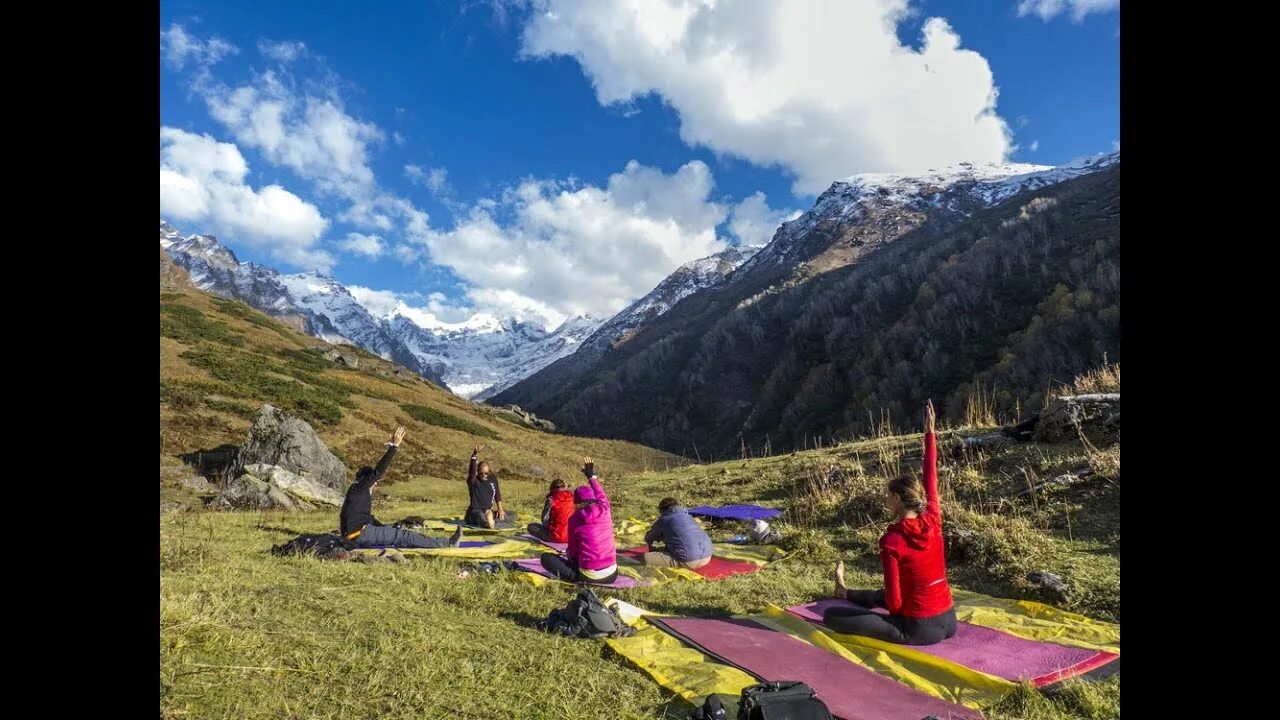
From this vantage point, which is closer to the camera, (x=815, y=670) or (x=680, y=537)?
(x=815, y=670)

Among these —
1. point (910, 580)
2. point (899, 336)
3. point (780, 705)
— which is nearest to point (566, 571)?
point (910, 580)

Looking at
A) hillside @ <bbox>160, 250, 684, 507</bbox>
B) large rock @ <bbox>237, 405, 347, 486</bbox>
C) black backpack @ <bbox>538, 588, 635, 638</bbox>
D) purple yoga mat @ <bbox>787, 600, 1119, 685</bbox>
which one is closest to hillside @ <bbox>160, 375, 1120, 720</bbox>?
black backpack @ <bbox>538, 588, 635, 638</bbox>

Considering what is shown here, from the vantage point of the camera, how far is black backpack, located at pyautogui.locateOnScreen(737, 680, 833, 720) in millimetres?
3510

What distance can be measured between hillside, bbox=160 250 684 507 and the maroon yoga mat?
902 cm

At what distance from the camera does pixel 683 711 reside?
415 cm

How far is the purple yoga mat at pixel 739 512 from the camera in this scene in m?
12.3

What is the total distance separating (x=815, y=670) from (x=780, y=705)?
5.14ft

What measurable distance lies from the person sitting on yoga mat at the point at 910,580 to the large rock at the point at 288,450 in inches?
678

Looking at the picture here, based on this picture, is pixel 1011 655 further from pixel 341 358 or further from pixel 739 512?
pixel 341 358

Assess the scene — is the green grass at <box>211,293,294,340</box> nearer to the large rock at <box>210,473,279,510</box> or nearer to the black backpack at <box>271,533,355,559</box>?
the large rock at <box>210,473,279,510</box>

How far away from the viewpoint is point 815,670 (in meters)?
4.92
